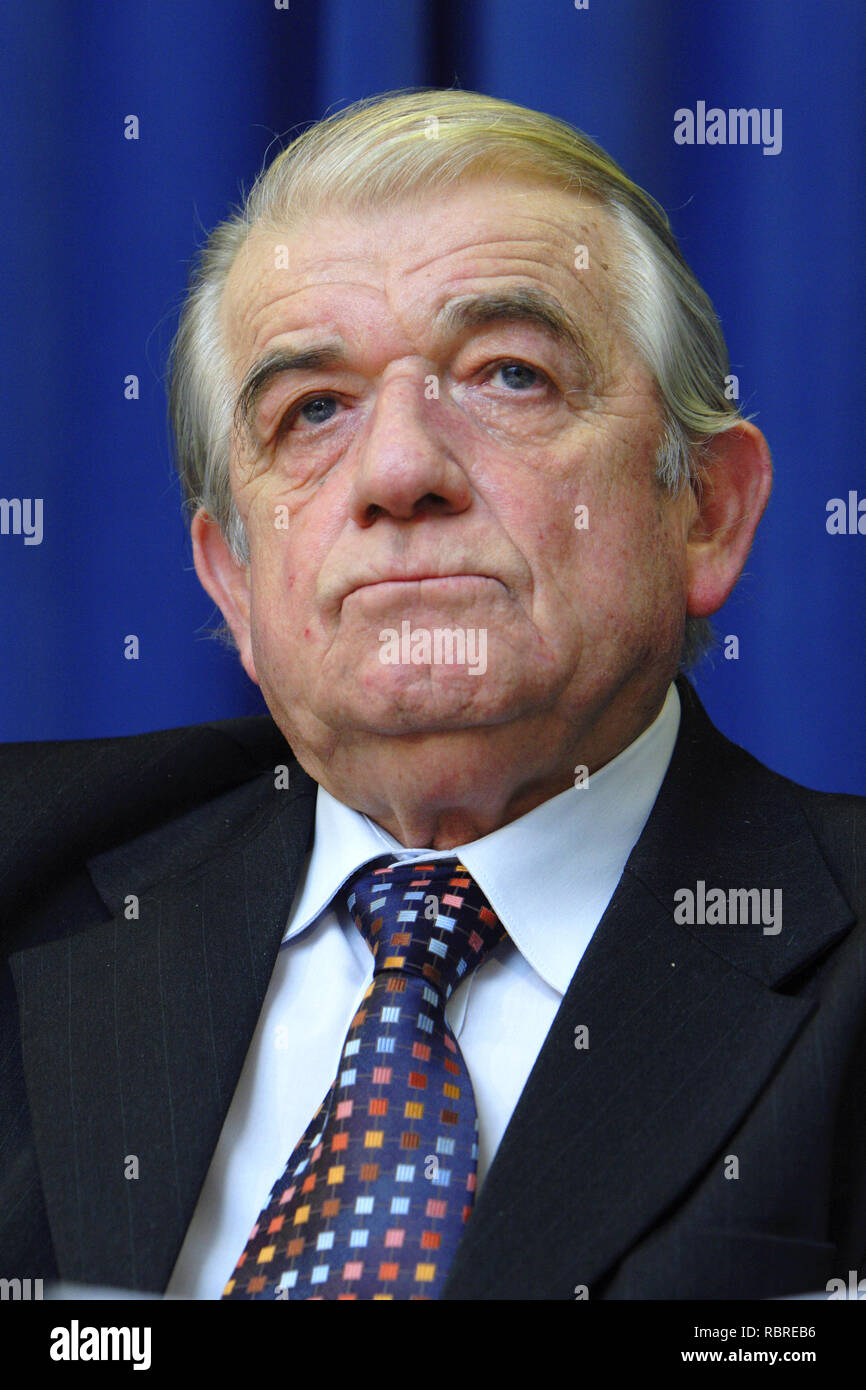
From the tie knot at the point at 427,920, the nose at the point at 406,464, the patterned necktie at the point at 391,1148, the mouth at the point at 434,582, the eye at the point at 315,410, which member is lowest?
the patterned necktie at the point at 391,1148

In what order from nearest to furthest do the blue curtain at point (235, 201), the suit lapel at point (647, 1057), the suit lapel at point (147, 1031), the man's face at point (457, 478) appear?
the suit lapel at point (647, 1057)
the suit lapel at point (147, 1031)
the man's face at point (457, 478)
the blue curtain at point (235, 201)

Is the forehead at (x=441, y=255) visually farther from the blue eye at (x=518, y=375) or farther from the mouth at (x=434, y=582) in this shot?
the mouth at (x=434, y=582)

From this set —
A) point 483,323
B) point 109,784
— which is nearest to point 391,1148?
point 109,784

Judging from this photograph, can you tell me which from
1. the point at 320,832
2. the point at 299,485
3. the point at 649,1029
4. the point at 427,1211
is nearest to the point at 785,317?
the point at 299,485

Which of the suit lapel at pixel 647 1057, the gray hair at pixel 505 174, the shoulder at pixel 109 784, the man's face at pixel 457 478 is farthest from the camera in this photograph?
the shoulder at pixel 109 784

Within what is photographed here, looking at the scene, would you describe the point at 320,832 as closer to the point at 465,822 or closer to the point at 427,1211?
the point at 465,822

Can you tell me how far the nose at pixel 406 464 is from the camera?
118cm

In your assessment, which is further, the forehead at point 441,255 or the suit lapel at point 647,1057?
the forehead at point 441,255

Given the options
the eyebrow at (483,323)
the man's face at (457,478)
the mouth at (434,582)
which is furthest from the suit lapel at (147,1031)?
the eyebrow at (483,323)

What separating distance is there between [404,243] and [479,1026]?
2.25 feet

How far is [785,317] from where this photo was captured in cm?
179

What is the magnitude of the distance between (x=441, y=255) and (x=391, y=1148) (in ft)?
2.47

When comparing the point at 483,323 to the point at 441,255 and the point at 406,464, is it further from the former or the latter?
the point at 406,464

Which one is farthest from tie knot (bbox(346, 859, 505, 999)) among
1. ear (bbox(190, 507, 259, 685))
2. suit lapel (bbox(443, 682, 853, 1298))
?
ear (bbox(190, 507, 259, 685))
